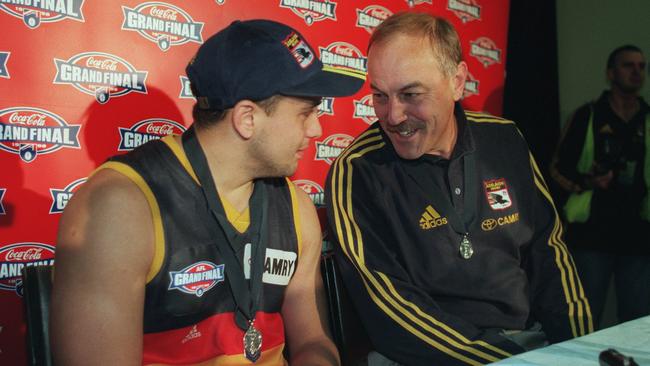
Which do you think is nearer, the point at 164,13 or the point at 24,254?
the point at 24,254

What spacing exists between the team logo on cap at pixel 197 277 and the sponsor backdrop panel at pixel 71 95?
83 cm

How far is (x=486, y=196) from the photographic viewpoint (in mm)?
1977

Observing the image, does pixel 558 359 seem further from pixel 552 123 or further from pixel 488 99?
pixel 552 123

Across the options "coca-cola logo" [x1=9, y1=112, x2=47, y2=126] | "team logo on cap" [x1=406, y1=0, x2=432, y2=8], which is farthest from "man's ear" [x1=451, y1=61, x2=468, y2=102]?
"coca-cola logo" [x1=9, y1=112, x2=47, y2=126]

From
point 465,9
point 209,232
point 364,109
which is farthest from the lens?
point 465,9

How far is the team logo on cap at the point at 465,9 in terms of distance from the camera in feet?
11.5

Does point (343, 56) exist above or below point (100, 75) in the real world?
above

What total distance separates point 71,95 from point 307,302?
1.09 metres

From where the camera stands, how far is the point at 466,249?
1850mm

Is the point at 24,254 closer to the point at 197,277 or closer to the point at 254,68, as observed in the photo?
the point at 197,277

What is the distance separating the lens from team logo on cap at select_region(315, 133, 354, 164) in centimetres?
281

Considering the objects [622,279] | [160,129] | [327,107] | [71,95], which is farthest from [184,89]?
[622,279]

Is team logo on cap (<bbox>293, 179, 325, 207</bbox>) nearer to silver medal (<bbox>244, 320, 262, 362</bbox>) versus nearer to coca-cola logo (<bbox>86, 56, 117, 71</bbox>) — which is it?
coca-cola logo (<bbox>86, 56, 117, 71</bbox>)

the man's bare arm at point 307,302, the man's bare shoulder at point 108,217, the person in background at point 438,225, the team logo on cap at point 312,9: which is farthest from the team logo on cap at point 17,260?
the team logo on cap at point 312,9
